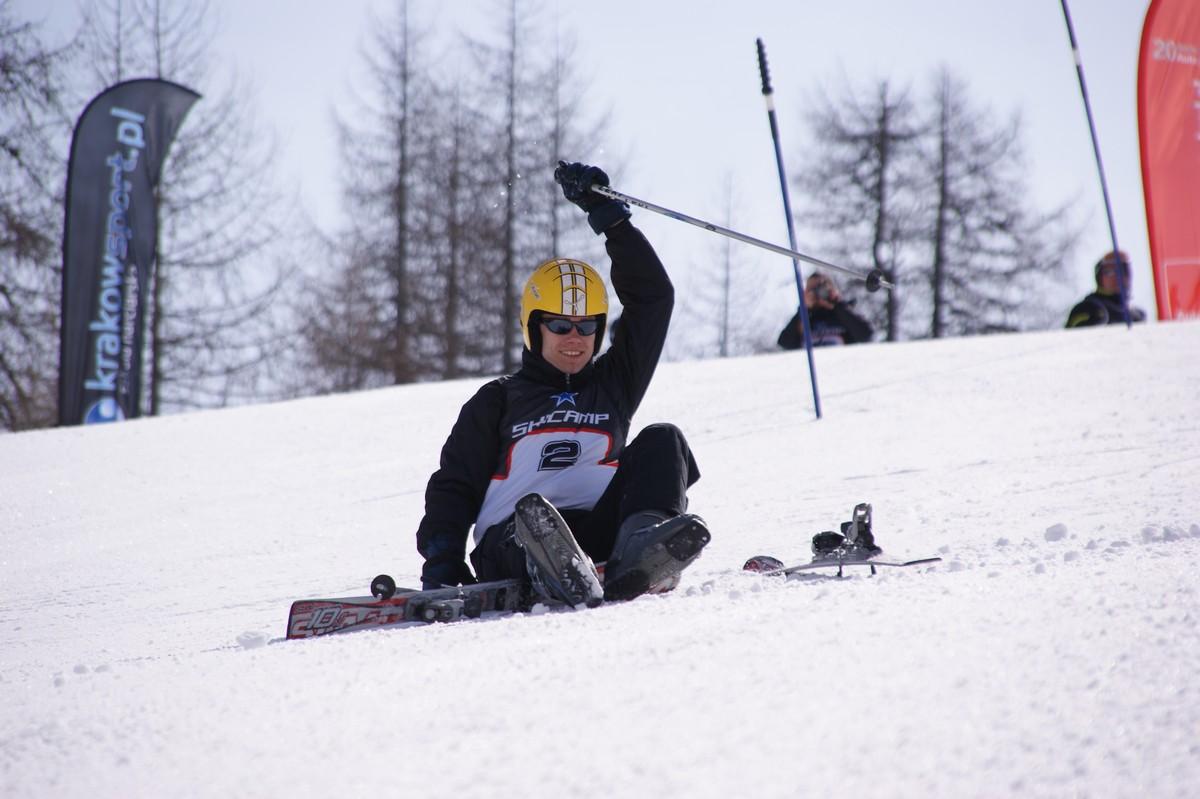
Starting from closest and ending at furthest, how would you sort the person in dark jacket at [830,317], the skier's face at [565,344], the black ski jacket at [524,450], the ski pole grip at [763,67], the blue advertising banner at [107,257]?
1. the black ski jacket at [524,450]
2. the skier's face at [565,344]
3. the ski pole grip at [763,67]
4. the person in dark jacket at [830,317]
5. the blue advertising banner at [107,257]

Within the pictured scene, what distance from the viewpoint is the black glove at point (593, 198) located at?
3.85 m

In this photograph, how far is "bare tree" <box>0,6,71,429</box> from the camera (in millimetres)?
17906

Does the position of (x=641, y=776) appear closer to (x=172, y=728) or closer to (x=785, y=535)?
(x=172, y=728)

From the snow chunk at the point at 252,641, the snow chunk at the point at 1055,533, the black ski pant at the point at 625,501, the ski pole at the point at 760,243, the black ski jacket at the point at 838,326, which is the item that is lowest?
the snow chunk at the point at 252,641

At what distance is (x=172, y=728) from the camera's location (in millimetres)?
1776

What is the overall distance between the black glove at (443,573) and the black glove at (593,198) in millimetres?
1270

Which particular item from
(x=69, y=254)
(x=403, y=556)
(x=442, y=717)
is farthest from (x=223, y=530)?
(x=69, y=254)

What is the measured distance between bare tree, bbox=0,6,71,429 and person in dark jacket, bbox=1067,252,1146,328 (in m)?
15.3

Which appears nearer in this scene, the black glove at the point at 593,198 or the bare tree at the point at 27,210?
the black glove at the point at 593,198

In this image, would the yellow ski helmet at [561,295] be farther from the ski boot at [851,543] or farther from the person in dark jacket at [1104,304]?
the person in dark jacket at [1104,304]

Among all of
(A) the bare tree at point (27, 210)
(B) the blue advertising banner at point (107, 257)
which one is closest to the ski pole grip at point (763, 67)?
(B) the blue advertising banner at point (107, 257)

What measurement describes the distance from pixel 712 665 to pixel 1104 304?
34.0ft

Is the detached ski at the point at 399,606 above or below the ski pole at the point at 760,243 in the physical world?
below

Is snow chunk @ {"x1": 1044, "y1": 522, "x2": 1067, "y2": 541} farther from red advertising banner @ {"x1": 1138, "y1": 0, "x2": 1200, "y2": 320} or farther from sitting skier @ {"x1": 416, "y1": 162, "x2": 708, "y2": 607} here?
red advertising banner @ {"x1": 1138, "y1": 0, "x2": 1200, "y2": 320}
